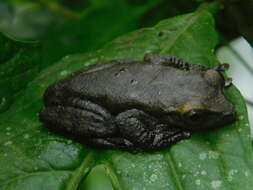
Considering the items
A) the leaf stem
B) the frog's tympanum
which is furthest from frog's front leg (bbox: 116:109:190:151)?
the leaf stem

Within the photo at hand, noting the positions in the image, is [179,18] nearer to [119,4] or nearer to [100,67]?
[100,67]

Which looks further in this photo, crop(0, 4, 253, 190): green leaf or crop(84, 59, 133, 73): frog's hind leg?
crop(84, 59, 133, 73): frog's hind leg

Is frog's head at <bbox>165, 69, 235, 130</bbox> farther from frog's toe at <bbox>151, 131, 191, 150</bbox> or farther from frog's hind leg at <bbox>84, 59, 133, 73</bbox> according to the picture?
frog's hind leg at <bbox>84, 59, 133, 73</bbox>

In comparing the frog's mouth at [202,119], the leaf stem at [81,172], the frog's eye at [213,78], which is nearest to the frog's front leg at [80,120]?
the leaf stem at [81,172]

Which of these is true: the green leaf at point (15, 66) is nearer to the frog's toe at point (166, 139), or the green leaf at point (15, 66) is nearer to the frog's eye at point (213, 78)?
the frog's toe at point (166, 139)

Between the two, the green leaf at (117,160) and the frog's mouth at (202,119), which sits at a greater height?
the frog's mouth at (202,119)
